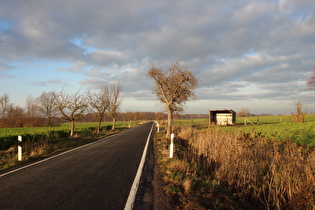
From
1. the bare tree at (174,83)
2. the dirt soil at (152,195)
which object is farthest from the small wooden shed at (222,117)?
the dirt soil at (152,195)

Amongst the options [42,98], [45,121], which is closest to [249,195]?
[45,121]

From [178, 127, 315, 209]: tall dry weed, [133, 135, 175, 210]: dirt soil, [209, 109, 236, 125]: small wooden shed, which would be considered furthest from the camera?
[209, 109, 236, 125]: small wooden shed

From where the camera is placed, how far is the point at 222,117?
37219mm

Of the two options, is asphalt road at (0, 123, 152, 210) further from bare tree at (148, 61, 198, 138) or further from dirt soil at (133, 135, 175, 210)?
bare tree at (148, 61, 198, 138)

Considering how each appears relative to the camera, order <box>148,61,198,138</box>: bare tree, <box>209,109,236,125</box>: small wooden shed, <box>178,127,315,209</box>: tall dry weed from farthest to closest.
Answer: <box>209,109,236,125</box>: small wooden shed → <box>148,61,198,138</box>: bare tree → <box>178,127,315,209</box>: tall dry weed

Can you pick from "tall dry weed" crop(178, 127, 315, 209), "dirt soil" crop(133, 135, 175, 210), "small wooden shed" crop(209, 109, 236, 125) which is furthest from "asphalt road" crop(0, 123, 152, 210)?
"small wooden shed" crop(209, 109, 236, 125)

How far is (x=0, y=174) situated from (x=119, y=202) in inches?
187

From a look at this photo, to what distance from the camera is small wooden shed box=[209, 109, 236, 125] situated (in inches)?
1411

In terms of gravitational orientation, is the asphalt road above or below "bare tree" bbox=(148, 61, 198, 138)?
below

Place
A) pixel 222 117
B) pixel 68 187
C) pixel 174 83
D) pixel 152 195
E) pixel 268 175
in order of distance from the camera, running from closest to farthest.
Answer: pixel 152 195 < pixel 68 187 < pixel 268 175 < pixel 174 83 < pixel 222 117

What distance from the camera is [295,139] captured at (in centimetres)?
1306

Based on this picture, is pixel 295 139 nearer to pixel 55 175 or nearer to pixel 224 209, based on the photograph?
pixel 224 209

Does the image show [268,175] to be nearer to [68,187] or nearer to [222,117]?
[68,187]

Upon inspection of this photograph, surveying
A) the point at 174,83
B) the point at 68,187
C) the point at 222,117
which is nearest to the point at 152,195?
the point at 68,187
